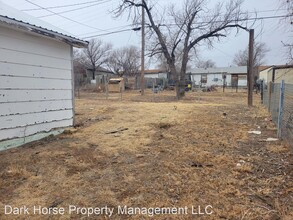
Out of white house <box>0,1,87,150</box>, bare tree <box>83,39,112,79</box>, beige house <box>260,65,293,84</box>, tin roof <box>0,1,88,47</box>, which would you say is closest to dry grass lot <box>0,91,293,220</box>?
white house <box>0,1,87,150</box>

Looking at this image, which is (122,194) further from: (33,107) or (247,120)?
(247,120)

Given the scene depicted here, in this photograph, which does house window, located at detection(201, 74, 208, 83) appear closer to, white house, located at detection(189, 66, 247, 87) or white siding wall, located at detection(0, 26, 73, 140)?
white house, located at detection(189, 66, 247, 87)

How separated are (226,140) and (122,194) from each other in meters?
2.76

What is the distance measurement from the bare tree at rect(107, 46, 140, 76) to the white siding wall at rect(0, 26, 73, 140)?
36.9 meters

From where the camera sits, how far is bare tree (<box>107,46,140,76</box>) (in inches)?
1666

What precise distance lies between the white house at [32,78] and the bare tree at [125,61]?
36905 millimetres

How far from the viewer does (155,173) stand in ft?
9.94

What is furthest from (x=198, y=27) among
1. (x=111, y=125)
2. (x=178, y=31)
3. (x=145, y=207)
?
(x=145, y=207)

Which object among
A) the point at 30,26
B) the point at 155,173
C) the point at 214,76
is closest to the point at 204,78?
the point at 214,76

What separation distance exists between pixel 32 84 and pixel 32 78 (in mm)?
121

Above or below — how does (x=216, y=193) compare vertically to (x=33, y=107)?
below

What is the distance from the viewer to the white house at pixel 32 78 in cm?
409

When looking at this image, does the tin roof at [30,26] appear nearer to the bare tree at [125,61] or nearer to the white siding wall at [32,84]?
the white siding wall at [32,84]

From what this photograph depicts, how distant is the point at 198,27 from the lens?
16.1 meters
